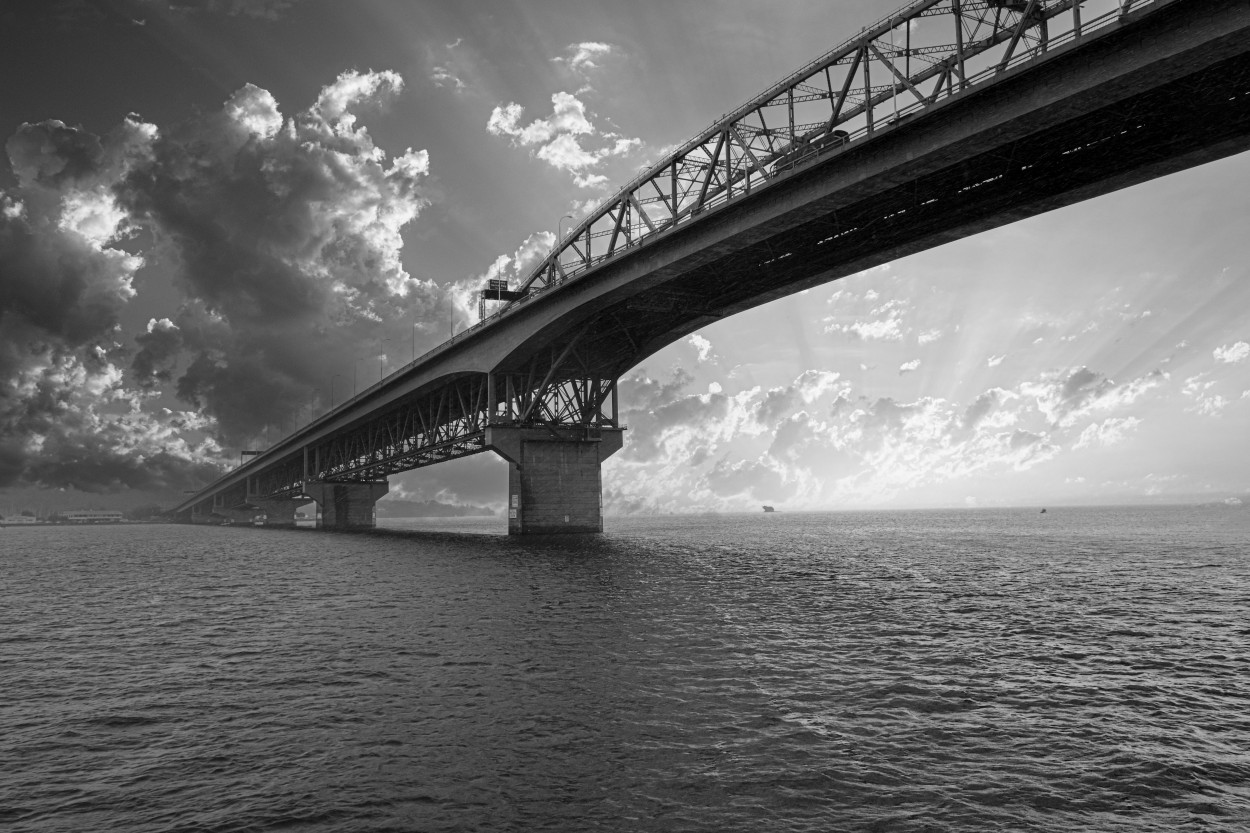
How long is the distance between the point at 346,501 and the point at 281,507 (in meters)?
51.0

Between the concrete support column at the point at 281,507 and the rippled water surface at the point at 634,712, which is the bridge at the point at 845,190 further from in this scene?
the concrete support column at the point at 281,507

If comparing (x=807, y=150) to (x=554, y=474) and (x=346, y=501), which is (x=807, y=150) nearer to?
(x=554, y=474)

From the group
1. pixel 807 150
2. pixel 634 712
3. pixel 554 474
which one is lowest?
pixel 634 712

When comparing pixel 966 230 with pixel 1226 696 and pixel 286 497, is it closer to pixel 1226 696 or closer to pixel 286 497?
pixel 1226 696

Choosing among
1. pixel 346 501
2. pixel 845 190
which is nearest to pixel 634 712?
pixel 845 190

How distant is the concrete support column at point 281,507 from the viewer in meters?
175

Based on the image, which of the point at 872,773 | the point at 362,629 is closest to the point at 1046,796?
the point at 872,773

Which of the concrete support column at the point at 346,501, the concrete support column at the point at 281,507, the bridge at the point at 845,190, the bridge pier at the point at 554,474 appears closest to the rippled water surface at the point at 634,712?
the bridge at the point at 845,190

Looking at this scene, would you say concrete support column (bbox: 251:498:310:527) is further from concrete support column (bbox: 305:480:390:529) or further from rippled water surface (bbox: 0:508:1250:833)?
rippled water surface (bbox: 0:508:1250:833)

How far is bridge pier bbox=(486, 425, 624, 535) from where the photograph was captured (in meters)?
71.9

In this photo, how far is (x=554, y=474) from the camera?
7356 centimetres

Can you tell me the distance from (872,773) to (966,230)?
Answer: 42029 millimetres

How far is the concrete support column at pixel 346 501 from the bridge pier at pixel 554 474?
74.1 meters

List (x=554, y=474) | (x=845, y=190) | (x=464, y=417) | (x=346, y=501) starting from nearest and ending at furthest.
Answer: (x=845, y=190) → (x=554, y=474) → (x=464, y=417) → (x=346, y=501)
